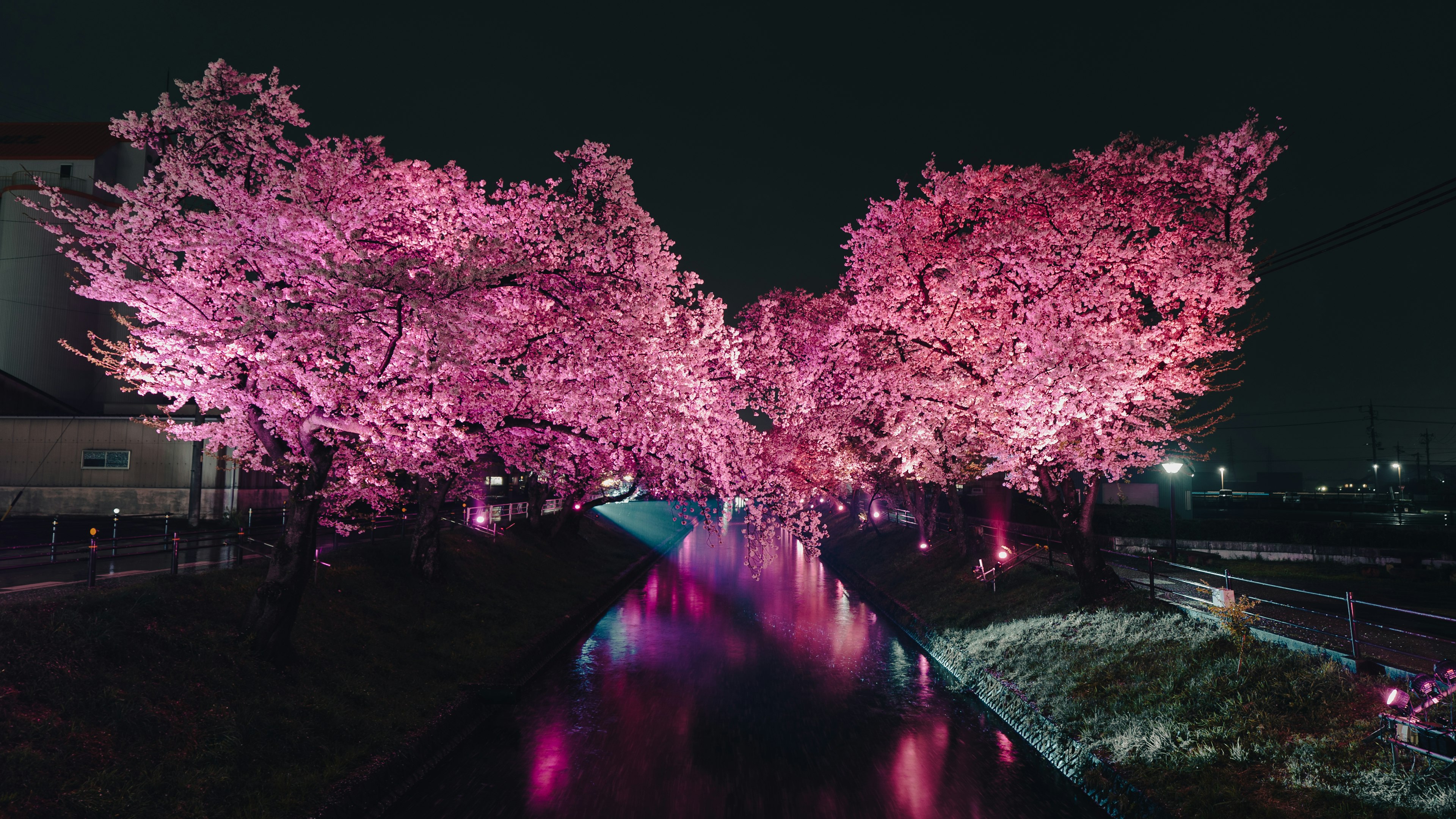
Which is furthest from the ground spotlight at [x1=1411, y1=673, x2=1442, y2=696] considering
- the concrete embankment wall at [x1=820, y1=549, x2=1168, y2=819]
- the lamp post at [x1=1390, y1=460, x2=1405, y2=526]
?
the lamp post at [x1=1390, y1=460, x2=1405, y2=526]

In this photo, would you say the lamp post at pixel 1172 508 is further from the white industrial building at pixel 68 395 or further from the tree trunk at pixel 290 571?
the white industrial building at pixel 68 395

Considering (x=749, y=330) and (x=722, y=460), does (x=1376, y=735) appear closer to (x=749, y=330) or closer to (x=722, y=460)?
(x=722, y=460)

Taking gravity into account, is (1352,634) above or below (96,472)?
below

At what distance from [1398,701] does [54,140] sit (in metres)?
74.0

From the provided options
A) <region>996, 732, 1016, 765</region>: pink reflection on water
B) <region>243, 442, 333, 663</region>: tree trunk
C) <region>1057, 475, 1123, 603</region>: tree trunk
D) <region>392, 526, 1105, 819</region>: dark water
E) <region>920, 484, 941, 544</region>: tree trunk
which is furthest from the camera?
<region>920, 484, 941, 544</region>: tree trunk

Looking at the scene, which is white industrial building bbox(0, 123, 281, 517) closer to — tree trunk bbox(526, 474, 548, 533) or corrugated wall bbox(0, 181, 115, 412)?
corrugated wall bbox(0, 181, 115, 412)

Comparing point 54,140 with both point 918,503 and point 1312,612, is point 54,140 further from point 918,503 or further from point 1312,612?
point 1312,612

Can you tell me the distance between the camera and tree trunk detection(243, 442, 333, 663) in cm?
1109

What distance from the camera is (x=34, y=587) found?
13180 mm

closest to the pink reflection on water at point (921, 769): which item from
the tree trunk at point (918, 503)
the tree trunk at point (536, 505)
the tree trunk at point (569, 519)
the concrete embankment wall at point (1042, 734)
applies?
the concrete embankment wall at point (1042, 734)

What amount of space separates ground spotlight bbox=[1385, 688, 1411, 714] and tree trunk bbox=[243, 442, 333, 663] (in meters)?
14.3

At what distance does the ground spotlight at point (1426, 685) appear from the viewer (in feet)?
25.1

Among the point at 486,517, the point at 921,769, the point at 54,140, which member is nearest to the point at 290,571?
the point at 921,769

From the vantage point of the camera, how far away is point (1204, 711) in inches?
395
